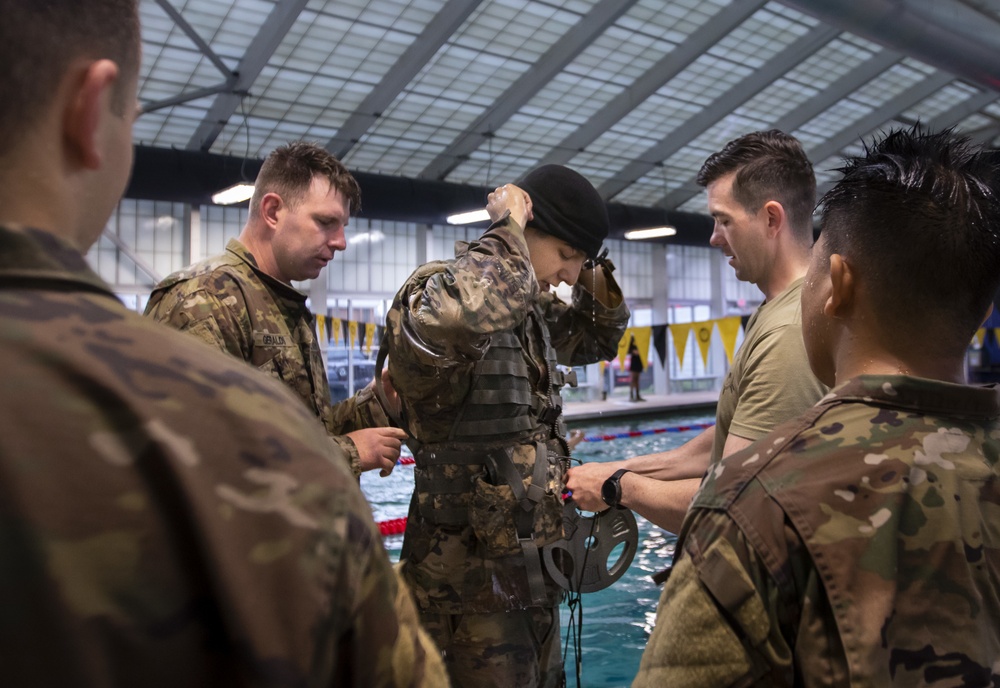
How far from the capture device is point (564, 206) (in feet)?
8.18

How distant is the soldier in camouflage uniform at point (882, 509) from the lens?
40.1 inches

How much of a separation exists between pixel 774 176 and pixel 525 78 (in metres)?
9.68

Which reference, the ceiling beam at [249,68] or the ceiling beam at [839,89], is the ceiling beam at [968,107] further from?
the ceiling beam at [249,68]

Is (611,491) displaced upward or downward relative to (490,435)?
downward

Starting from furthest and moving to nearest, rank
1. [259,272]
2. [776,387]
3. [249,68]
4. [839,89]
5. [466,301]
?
1. [839,89]
2. [249,68]
3. [259,272]
4. [466,301]
5. [776,387]

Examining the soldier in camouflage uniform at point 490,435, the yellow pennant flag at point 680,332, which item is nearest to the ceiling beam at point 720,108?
the yellow pennant flag at point 680,332

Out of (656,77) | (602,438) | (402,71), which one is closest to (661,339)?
(602,438)

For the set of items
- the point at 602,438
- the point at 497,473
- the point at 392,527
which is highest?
the point at 497,473

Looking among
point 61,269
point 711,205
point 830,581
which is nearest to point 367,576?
point 61,269

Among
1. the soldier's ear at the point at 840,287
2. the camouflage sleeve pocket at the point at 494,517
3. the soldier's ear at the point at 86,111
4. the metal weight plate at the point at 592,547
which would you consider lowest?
the metal weight plate at the point at 592,547

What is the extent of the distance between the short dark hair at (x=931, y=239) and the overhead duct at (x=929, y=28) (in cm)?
785

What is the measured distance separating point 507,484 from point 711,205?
1064 mm

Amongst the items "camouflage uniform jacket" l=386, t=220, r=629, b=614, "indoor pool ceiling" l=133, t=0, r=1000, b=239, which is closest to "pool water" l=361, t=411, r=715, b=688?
"camouflage uniform jacket" l=386, t=220, r=629, b=614

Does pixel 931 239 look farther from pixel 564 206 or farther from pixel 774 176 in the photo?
pixel 564 206
